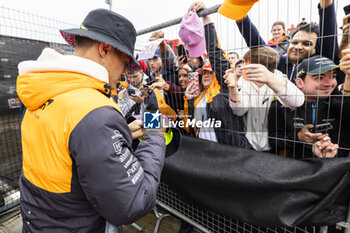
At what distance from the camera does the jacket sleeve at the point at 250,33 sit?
60.8 inches

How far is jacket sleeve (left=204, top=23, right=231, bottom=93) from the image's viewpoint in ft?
5.64

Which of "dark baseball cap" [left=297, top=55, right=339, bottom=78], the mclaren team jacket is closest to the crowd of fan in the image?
"dark baseball cap" [left=297, top=55, right=339, bottom=78]

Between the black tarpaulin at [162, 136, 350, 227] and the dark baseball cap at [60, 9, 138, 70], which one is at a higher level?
the dark baseball cap at [60, 9, 138, 70]

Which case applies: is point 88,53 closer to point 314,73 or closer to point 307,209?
point 314,73

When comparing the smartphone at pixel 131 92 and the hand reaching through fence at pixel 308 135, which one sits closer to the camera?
the hand reaching through fence at pixel 308 135

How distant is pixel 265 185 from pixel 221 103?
2.61ft

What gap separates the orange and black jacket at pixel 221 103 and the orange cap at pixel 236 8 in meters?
0.31

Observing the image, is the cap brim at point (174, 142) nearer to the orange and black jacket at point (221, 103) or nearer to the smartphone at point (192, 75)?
the orange and black jacket at point (221, 103)

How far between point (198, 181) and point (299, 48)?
1.31 metres

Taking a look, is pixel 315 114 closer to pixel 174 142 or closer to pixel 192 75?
pixel 174 142

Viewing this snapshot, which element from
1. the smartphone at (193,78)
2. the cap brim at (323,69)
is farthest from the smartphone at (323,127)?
the smartphone at (193,78)

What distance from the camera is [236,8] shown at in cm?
139

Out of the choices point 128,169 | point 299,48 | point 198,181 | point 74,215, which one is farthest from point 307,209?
point 74,215

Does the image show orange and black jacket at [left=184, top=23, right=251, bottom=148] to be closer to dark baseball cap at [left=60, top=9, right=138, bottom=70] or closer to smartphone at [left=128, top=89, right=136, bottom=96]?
dark baseball cap at [left=60, top=9, right=138, bottom=70]
